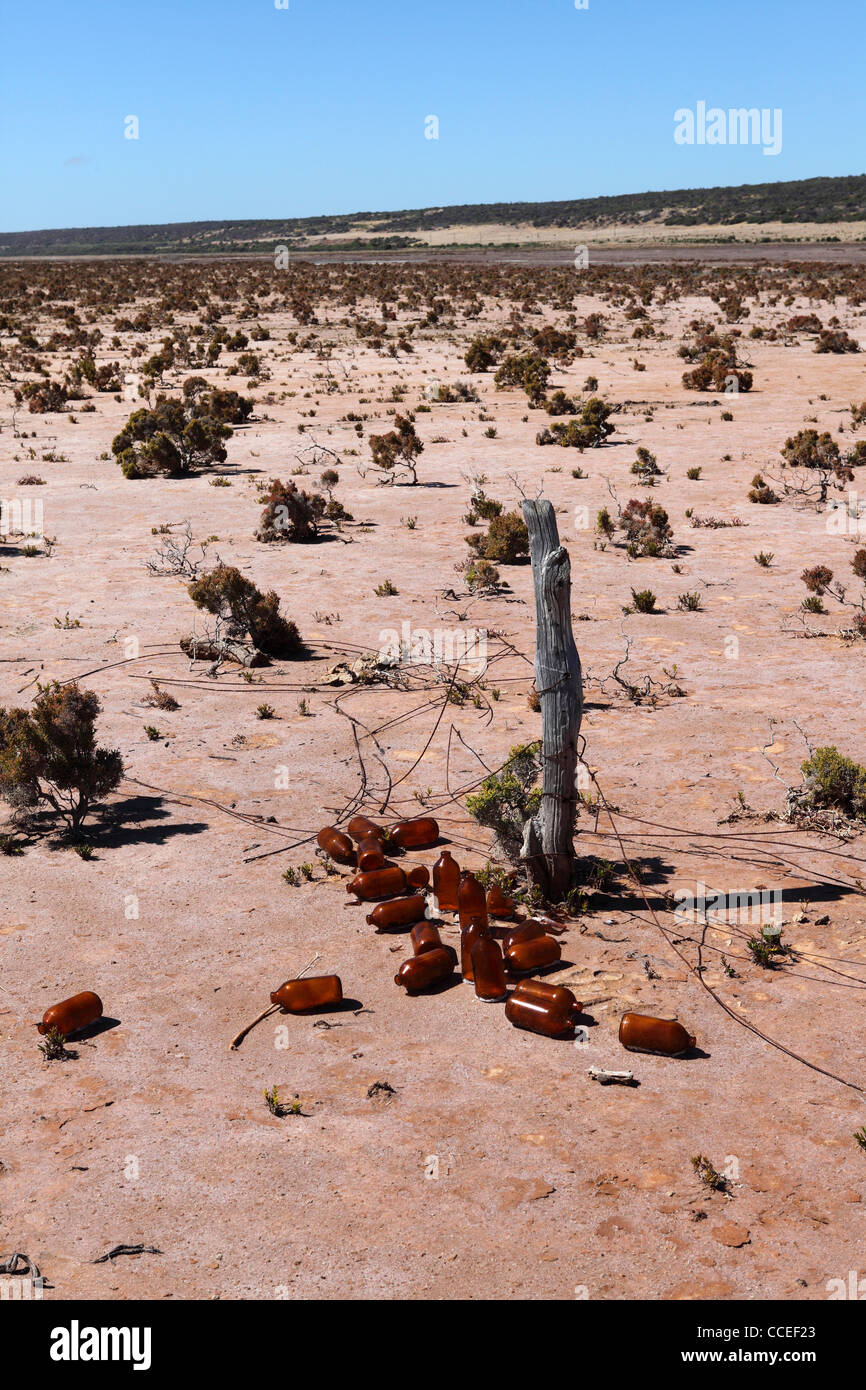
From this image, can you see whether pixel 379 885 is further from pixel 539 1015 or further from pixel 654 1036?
pixel 654 1036

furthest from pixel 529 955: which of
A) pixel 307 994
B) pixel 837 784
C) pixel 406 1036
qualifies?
pixel 837 784

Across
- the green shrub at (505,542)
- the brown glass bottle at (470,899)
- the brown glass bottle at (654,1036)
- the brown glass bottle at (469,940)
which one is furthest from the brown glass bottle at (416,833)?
the green shrub at (505,542)

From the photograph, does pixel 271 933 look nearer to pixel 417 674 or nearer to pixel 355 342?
pixel 417 674

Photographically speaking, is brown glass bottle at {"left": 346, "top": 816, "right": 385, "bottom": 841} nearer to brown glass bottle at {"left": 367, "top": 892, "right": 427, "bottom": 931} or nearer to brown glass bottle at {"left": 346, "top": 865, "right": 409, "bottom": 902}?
brown glass bottle at {"left": 346, "top": 865, "right": 409, "bottom": 902}

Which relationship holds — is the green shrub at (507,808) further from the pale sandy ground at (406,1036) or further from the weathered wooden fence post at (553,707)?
the pale sandy ground at (406,1036)

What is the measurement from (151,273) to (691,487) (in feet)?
181

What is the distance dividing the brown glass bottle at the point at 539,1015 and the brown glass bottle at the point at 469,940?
0.41m

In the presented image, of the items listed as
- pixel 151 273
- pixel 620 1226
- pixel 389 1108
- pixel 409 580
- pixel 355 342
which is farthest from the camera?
pixel 151 273

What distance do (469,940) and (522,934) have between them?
0.28 m

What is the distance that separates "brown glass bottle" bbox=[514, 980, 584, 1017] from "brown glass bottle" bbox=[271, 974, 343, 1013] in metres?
0.89

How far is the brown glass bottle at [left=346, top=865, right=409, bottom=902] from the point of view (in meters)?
6.43

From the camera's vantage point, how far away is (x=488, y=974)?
5461 millimetres

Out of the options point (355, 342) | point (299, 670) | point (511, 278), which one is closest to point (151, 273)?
point (511, 278)
